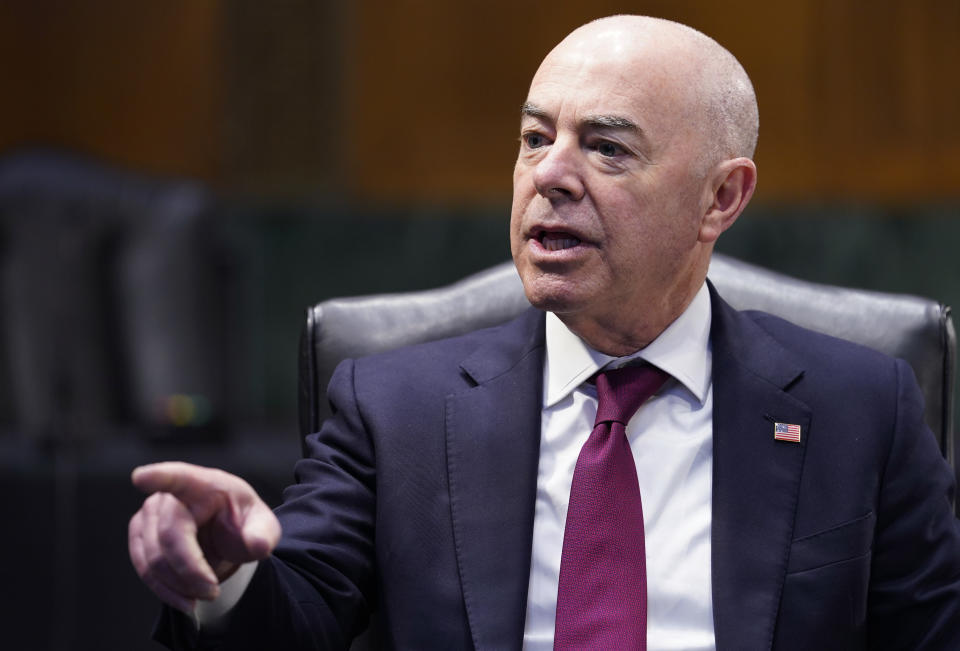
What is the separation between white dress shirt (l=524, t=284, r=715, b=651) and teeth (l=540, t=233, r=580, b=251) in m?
0.14

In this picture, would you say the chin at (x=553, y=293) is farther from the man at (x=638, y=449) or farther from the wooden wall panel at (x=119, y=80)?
the wooden wall panel at (x=119, y=80)

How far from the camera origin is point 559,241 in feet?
5.14

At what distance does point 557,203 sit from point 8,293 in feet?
6.32

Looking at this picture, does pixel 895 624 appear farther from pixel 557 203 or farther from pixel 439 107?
pixel 439 107

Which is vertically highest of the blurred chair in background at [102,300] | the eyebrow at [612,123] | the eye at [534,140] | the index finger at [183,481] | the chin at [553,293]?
the eyebrow at [612,123]

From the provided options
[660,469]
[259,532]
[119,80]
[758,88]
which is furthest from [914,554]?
[119,80]

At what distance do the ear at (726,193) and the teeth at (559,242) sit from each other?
0.19m

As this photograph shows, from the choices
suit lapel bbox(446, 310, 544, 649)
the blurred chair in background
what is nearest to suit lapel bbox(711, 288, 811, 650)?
suit lapel bbox(446, 310, 544, 649)

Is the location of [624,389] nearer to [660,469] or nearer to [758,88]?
[660,469]

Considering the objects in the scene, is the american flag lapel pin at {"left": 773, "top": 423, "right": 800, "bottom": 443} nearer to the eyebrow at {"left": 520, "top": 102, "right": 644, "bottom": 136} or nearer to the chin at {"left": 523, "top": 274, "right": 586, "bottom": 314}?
the chin at {"left": 523, "top": 274, "right": 586, "bottom": 314}

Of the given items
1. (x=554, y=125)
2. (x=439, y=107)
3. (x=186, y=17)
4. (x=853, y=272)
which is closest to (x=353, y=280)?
(x=439, y=107)

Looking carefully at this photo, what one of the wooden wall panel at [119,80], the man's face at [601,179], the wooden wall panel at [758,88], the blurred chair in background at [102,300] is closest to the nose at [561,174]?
the man's face at [601,179]

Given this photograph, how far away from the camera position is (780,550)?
1.51m

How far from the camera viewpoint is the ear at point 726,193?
Answer: 1.66 m
